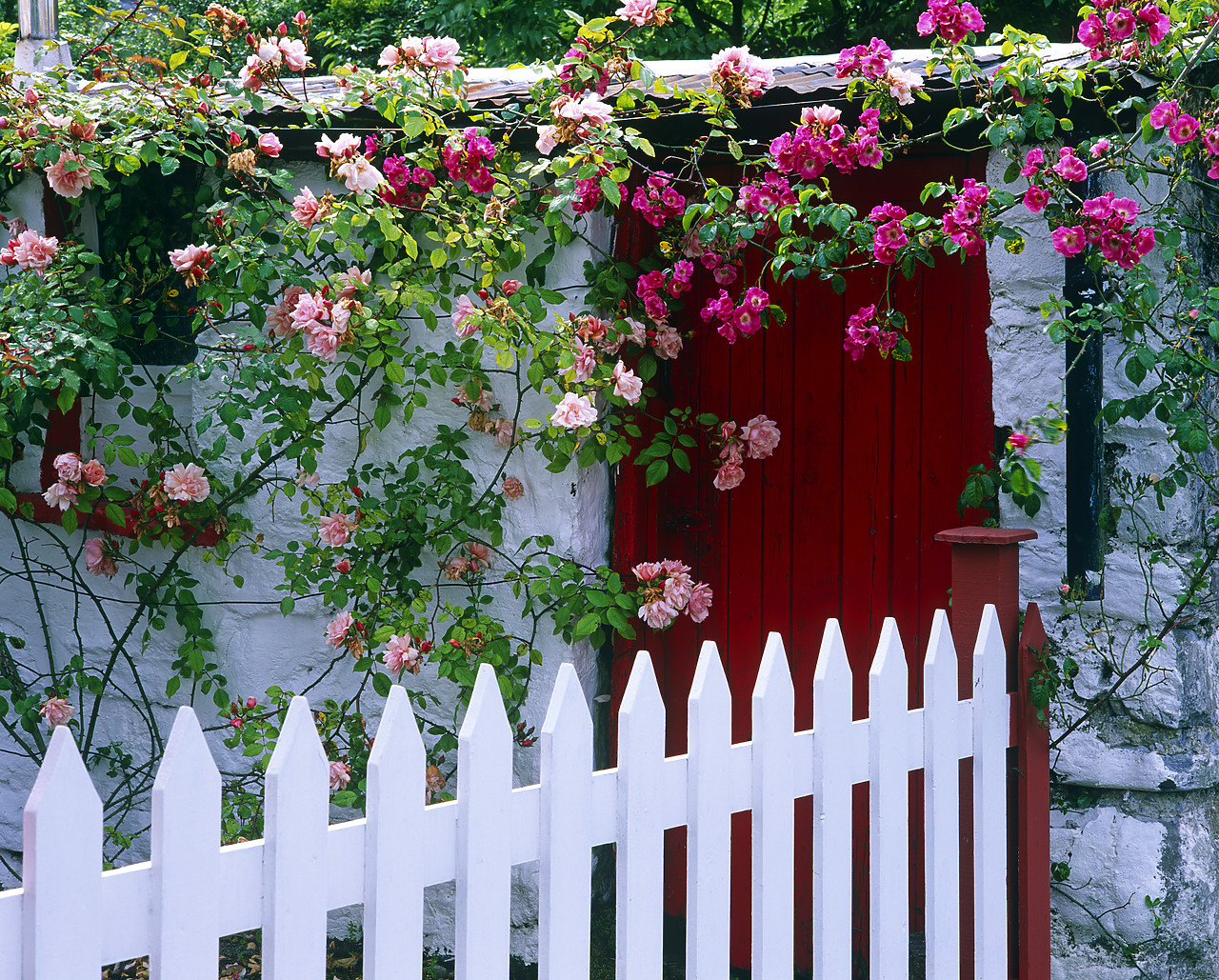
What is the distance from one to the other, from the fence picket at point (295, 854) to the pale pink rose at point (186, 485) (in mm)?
2084

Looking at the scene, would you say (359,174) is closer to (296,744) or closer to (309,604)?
(309,604)

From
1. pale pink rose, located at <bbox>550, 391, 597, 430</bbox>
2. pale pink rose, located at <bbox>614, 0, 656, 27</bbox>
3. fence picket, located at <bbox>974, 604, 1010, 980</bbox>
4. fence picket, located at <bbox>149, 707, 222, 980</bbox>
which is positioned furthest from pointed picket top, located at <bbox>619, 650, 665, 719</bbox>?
pale pink rose, located at <bbox>614, 0, 656, 27</bbox>

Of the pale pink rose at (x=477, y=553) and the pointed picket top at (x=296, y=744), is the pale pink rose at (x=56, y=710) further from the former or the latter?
the pointed picket top at (x=296, y=744)

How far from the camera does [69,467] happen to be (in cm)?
332

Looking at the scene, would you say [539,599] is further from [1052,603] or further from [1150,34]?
[1150,34]

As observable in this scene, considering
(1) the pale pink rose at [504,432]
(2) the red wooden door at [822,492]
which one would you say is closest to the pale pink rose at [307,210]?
(1) the pale pink rose at [504,432]

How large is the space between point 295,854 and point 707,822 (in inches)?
26.3

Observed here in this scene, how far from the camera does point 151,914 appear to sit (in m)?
1.30

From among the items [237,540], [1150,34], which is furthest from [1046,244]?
→ [237,540]

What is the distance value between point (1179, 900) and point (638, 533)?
1.66 meters

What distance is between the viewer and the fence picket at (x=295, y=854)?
53.9 inches

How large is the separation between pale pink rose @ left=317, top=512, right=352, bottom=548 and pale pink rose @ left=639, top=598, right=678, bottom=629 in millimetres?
867

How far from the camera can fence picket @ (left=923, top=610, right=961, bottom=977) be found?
2160mm

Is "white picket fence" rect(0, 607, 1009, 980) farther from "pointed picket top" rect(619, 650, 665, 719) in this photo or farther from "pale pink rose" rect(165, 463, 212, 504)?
"pale pink rose" rect(165, 463, 212, 504)
